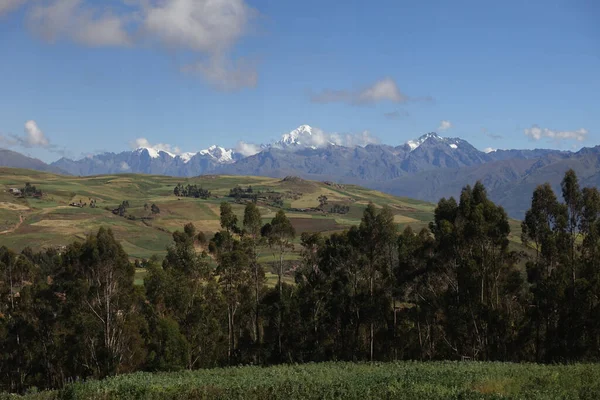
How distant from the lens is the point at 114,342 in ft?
199

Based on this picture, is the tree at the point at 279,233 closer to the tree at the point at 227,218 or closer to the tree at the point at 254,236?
the tree at the point at 254,236

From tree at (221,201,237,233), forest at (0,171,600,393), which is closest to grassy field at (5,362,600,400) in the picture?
forest at (0,171,600,393)

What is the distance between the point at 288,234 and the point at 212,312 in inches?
537

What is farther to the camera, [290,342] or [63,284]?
[290,342]

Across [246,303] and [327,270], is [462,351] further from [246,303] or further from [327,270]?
[246,303]

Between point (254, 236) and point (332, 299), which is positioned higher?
point (254, 236)

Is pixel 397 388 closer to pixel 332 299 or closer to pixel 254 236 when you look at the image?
pixel 332 299

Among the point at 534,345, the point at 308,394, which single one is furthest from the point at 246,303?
the point at 308,394

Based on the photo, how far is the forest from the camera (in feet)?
177

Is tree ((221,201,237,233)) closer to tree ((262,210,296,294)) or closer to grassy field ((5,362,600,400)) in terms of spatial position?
tree ((262,210,296,294))

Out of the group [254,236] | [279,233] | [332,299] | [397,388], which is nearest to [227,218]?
[254,236]

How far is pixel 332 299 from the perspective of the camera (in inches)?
2574

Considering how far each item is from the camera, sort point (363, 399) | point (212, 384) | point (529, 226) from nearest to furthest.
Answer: point (363, 399)
point (212, 384)
point (529, 226)

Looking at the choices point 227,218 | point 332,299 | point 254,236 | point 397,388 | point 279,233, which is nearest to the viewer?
point 397,388
